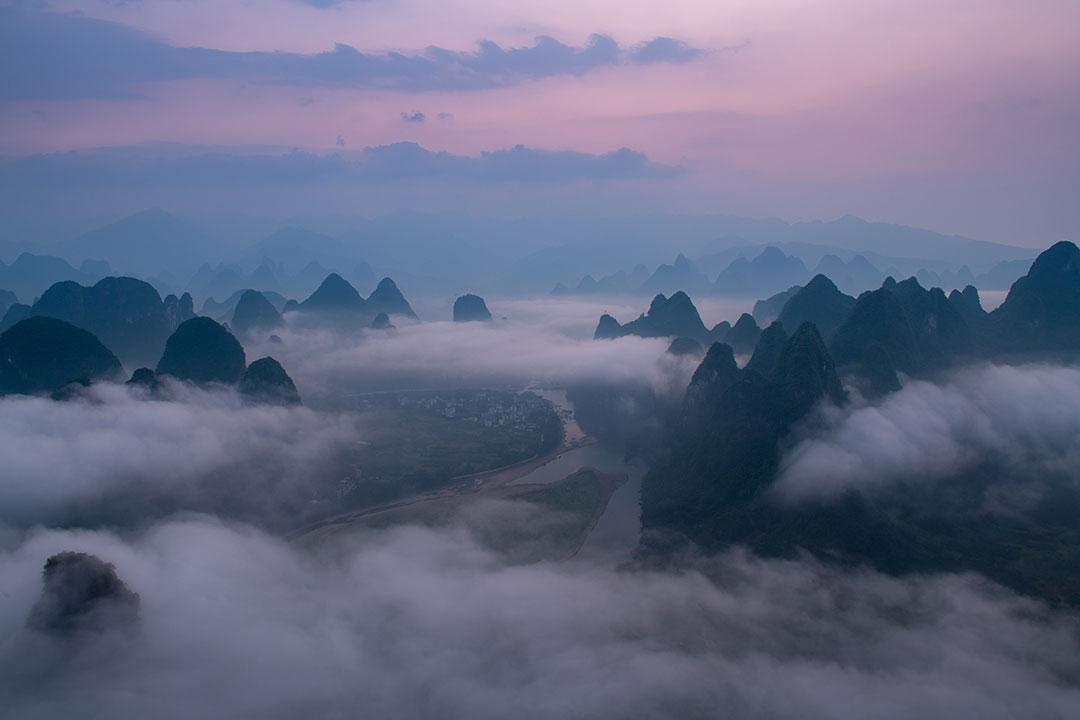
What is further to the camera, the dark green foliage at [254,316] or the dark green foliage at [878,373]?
the dark green foliage at [254,316]

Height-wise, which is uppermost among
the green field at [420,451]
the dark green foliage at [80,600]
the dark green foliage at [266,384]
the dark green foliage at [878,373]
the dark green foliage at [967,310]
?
the dark green foliage at [967,310]

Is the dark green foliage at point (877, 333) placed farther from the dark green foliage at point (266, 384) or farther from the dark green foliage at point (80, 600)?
the dark green foliage at point (80, 600)

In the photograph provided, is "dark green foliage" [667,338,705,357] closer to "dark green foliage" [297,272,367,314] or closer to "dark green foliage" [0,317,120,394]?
"dark green foliage" [0,317,120,394]

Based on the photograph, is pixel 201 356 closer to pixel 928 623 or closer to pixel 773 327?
pixel 773 327

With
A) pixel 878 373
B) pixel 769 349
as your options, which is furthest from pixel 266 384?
pixel 878 373

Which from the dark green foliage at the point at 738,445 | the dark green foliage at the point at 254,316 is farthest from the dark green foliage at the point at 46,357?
the dark green foliage at the point at 738,445
